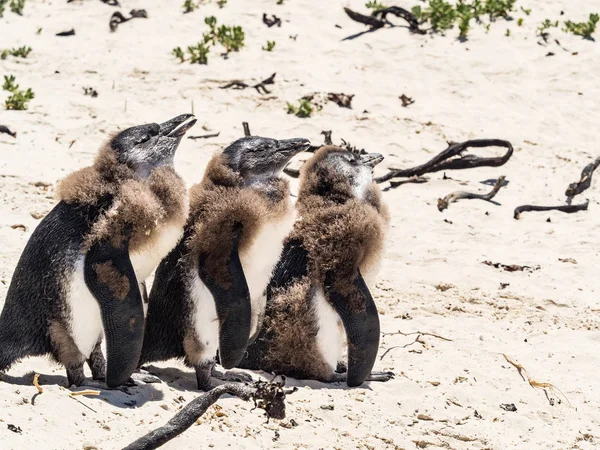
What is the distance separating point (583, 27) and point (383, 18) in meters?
2.21

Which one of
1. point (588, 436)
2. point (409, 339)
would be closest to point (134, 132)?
point (409, 339)

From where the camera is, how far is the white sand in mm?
3764

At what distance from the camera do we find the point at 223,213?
12.8 feet

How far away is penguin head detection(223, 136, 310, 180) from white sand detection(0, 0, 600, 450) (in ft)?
3.10

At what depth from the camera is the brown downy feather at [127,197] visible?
358 cm

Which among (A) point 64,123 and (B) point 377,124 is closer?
(A) point 64,123

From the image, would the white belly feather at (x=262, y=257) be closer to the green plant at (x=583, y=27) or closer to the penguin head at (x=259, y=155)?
the penguin head at (x=259, y=155)

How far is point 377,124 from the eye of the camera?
8109mm

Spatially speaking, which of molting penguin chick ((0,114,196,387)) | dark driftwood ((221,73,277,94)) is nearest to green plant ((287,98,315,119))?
dark driftwood ((221,73,277,94))

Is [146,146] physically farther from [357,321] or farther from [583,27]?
[583,27]

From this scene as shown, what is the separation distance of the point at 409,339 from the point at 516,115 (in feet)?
14.3

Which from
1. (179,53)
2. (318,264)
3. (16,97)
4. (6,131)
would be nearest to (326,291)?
(318,264)

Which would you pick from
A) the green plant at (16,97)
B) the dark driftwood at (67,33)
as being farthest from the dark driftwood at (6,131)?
the dark driftwood at (67,33)

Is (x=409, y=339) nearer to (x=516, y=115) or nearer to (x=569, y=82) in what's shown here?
(x=516, y=115)
